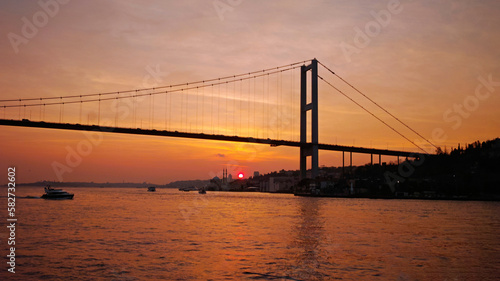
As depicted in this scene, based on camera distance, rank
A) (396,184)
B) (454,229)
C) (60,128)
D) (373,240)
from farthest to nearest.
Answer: (396,184), (60,128), (454,229), (373,240)

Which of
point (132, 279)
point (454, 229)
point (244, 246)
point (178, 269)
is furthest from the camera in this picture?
point (454, 229)

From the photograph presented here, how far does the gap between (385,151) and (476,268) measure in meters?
71.4

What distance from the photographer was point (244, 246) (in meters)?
17.1

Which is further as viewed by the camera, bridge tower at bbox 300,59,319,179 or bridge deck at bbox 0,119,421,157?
bridge tower at bbox 300,59,319,179

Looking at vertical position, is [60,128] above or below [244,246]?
above

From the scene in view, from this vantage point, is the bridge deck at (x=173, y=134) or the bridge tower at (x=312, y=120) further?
the bridge tower at (x=312, y=120)

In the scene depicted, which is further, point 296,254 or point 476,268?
point 296,254

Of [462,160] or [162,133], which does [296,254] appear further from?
[462,160]

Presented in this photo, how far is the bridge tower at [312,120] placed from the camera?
71188 mm

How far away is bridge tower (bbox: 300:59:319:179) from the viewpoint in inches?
2803

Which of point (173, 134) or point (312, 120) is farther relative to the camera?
point (312, 120)

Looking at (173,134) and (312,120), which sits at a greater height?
(312,120)

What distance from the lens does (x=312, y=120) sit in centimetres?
7175

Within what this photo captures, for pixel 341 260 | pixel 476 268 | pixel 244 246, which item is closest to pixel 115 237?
pixel 244 246
